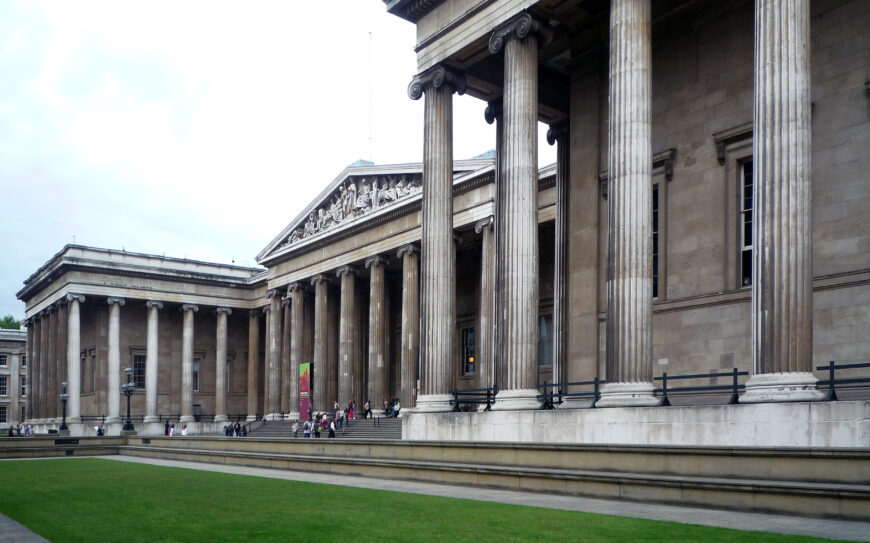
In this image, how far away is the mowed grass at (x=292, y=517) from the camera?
38.0 ft

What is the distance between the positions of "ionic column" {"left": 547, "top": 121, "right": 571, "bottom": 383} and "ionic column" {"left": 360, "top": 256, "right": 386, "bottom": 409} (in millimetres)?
26238

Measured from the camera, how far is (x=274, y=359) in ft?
216

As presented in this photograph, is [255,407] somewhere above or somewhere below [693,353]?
below

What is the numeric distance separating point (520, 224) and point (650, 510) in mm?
10772

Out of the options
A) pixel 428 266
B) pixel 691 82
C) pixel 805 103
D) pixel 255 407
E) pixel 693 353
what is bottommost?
pixel 255 407

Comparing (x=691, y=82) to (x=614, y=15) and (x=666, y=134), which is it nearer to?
(x=666, y=134)

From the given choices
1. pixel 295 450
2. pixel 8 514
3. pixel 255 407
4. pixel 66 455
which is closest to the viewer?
pixel 8 514

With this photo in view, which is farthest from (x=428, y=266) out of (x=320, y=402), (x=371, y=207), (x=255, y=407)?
(x=255, y=407)

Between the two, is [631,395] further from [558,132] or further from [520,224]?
[558,132]

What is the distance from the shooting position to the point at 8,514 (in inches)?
612

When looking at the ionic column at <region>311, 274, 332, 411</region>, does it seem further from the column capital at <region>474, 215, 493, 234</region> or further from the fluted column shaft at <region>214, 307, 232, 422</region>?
the column capital at <region>474, 215, 493, 234</region>

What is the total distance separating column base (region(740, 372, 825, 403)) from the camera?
15805 millimetres

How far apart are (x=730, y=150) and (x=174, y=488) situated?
16460mm

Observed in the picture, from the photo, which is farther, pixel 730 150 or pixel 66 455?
pixel 66 455
